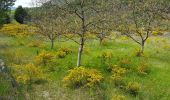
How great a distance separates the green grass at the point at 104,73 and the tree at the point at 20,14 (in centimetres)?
2933

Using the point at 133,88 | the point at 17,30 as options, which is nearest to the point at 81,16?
the point at 133,88

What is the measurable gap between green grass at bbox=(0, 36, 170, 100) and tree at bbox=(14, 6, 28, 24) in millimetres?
29327

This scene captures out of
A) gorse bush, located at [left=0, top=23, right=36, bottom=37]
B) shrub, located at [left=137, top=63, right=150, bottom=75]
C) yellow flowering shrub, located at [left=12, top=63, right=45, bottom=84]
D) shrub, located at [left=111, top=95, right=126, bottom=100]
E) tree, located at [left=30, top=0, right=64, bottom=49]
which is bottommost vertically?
shrub, located at [left=111, top=95, right=126, bottom=100]

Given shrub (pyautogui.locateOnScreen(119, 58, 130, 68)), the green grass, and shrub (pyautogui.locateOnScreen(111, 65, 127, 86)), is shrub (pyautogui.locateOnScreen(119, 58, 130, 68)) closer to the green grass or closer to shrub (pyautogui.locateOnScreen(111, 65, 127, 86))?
the green grass

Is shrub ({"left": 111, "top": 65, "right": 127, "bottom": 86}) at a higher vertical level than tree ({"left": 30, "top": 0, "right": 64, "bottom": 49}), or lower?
lower

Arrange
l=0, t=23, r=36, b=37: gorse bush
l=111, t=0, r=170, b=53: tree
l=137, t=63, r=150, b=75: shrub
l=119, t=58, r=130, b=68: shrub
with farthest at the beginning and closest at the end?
l=0, t=23, r=36, b=37: gorse bush, l=111, t=0, r=170, b=53: tree, l=119, t=58, r=130, b=68: shrub, l=137, t=63, r=150, b=75: shrub

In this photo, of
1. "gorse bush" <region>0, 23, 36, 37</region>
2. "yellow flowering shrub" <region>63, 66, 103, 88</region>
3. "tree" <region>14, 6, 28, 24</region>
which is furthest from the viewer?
"tree" <region>14, 6, 28, 24</region>

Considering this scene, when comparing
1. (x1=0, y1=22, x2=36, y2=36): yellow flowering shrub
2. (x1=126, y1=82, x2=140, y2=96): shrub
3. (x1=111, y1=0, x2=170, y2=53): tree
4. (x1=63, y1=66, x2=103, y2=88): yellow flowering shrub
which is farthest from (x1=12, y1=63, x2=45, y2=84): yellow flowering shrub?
(x1=0, y1=22, x2=36, y2=36): yellow flowering shrub

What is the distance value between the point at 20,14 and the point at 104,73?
44118mm

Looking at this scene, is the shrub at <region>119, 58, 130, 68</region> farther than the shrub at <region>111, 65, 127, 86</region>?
Yes

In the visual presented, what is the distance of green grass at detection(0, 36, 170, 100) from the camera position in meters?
23.3

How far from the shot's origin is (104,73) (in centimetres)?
2759

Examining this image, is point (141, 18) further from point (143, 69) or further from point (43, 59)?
point (43, 59)

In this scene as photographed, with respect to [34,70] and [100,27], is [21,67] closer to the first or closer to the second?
[34,70]
